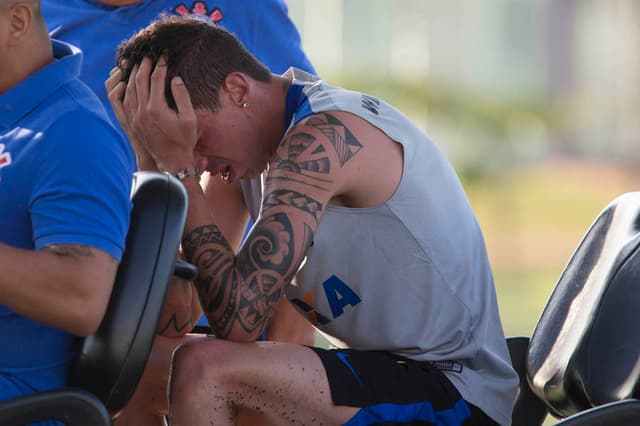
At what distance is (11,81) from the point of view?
2117mm

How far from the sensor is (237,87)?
257cm

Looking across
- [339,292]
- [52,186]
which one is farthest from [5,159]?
[339,292]

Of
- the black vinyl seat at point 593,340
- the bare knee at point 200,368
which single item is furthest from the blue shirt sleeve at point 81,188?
the black vinyl seat at point 593,340

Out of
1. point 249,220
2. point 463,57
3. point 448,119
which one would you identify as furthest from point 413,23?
point 249,220

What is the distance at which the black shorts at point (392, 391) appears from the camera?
242cm

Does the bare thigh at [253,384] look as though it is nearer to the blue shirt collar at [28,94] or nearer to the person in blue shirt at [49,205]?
the person in blue shirt at [49,205]

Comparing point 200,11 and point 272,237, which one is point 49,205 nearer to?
point 272,237

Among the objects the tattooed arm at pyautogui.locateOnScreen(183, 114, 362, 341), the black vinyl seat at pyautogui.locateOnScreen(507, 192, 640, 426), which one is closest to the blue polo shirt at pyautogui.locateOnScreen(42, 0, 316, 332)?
the tattooed arm at pyautogui.locateOnScreen(183, 114, 362, 341)

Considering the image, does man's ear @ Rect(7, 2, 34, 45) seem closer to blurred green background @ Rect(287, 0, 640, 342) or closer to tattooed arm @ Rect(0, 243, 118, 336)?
tattooed arm @ Rect(0, 243, 118, 336)

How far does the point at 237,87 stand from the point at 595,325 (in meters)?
0.89

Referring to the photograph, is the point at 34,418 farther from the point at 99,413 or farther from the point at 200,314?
the point at 200,314

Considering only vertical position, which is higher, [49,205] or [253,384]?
[49,205]

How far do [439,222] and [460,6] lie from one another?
2563 cm

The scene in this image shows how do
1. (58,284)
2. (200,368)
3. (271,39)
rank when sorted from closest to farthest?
(58,284) → (200,368) → (271,39)
